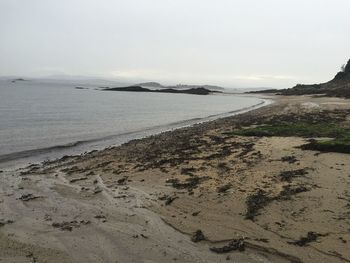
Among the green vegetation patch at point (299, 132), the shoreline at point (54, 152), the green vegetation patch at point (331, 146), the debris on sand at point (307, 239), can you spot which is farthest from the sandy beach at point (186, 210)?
the green vegetation patch at point (299, 132)

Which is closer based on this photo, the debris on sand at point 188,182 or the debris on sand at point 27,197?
the debris on sand at point 27,197

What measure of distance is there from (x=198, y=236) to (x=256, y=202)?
2.24 m

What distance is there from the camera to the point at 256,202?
9422 millimetres

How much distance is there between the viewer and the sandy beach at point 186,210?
7.13 m

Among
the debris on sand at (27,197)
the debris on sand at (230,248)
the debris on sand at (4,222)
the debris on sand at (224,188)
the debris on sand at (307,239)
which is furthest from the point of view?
the debris on sand at (27,197)

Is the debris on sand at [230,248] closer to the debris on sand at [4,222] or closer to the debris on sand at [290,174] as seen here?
the debris on sand at [290,174]

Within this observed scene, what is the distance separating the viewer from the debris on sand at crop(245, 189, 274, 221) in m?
8.73

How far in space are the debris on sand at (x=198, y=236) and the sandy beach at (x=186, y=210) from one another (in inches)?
0.8

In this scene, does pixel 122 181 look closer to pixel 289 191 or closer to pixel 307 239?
→ pixel 289 191

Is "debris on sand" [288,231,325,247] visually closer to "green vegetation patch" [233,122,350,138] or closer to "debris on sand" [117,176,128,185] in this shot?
"debris on sand" [117,176,128,185]

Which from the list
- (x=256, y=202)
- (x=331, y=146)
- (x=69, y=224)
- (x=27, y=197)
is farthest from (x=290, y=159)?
(x=27, y=197)

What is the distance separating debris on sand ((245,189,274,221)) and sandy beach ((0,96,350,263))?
2 cm

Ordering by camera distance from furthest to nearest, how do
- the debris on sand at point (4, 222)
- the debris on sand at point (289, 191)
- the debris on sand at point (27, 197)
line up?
the debris on sand at point (27, 197), the debris on sand at point (289, 191), the debris on sand at point (4, 222)

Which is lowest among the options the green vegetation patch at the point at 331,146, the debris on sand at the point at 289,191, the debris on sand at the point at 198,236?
the debris on sand at the point at 198,236
